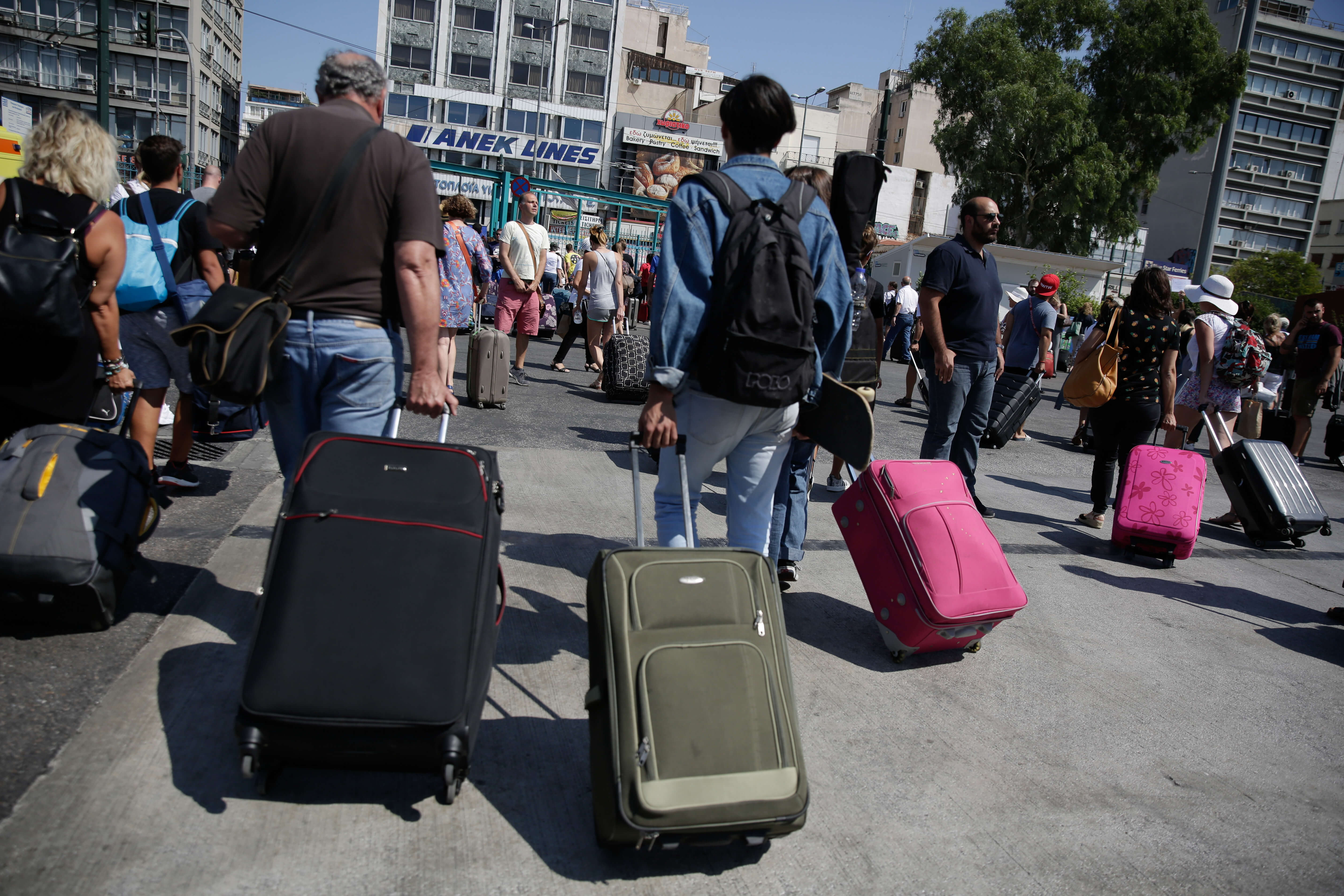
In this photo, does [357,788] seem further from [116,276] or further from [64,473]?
[116,276]

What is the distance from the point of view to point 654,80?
241 feet

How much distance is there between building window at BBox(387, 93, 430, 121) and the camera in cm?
5816

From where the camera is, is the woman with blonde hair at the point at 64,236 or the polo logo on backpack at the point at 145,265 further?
the polo logo on backpack at the point at 145,265

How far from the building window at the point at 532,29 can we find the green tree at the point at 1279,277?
49.4 metres

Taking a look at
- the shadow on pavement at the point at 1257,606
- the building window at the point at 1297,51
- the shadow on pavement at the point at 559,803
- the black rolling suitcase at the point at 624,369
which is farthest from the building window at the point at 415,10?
the building window at the point at 1297,51

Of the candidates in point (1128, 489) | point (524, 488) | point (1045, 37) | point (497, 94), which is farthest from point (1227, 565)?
point (497, 94)

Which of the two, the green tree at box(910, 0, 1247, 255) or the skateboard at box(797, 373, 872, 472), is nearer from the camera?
the skateboard at box(797, 373, 872, 472)

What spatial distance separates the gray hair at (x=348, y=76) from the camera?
8.77 ft

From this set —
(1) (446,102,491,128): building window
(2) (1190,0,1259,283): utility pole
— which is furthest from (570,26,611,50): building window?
(2) (1190,0,1259,283): utility pole

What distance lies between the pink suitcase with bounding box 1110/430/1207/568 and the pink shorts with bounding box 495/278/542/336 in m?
5.71

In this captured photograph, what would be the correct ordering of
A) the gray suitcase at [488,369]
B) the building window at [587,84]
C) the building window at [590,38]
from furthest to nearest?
the building window at [587,84] < the building window at [590,38] < the gray suitcase at [488,369]

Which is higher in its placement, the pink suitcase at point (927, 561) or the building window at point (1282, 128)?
the building window at point (1282, 128)

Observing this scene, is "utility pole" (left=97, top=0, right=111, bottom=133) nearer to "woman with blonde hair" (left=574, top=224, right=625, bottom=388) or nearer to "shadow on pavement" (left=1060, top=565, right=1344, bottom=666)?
"woman with blonde hair" (left=574, top=224, right=625, bottom=388)

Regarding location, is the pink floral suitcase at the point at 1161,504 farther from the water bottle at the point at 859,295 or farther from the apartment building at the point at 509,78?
the apartment building at the point at 509,78
